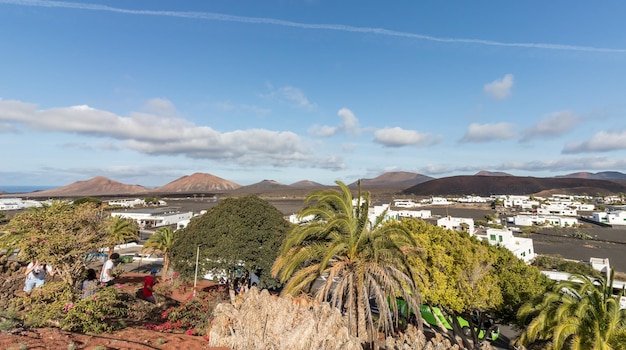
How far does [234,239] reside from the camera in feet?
63.3

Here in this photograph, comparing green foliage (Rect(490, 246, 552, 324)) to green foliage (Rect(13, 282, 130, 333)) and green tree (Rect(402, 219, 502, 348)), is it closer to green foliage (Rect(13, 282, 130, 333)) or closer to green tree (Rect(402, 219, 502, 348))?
green tree (Rect(402, 219, 502, 348))

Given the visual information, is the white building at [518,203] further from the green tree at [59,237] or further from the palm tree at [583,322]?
the green tree at [59,237]

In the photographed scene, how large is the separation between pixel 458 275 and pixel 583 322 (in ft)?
15.5

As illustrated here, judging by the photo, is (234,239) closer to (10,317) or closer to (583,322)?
(10,317)

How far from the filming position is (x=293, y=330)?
285 inches

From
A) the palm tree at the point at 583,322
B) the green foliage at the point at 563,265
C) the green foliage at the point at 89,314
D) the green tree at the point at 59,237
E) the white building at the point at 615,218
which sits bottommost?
Result: the green foliage at the point at 563,265

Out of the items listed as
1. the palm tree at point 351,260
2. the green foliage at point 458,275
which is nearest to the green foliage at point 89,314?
the palm tree at point 351,260

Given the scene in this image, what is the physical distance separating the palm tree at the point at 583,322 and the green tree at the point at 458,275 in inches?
114

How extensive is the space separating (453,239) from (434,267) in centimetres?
192

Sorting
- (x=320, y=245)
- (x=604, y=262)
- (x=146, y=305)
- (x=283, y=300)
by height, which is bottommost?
(x=604, y=262)

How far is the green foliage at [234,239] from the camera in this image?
1894cm

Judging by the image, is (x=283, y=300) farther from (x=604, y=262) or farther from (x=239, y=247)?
(x=604, y=262)

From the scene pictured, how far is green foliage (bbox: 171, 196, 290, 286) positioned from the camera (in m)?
18.9

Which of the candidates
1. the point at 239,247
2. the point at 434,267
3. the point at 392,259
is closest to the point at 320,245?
the point at 392,259
